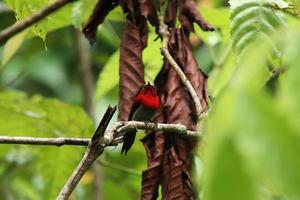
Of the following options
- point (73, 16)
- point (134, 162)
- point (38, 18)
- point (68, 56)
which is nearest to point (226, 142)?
point (38, 18)

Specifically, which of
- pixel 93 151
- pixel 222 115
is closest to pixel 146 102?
pixel 93 151

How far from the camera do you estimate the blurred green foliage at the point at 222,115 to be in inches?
16.1

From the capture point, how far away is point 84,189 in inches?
113

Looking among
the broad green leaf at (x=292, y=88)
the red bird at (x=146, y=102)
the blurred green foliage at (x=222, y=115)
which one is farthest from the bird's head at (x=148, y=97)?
the broad green leaf at (x=292, y=88)

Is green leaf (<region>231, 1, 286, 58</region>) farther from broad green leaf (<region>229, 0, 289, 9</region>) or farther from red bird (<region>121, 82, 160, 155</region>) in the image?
red bird (<region>121, 82, 160, 155</region>)

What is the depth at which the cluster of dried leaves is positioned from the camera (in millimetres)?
1180

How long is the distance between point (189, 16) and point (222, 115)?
967mm

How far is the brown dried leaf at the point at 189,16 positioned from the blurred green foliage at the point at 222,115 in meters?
0.06

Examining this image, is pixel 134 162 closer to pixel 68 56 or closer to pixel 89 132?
pixel 89 132

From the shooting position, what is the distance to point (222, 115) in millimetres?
436

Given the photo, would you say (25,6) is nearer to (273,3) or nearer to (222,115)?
(273,3)

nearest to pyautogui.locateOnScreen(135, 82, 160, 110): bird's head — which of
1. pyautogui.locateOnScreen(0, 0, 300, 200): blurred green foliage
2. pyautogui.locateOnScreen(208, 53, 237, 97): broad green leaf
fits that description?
pyautogui.locateOnScreen(0, 0, 300, 200): blurred green foliage

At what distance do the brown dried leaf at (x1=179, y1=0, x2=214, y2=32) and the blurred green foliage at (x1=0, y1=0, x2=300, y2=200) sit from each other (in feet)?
0.19

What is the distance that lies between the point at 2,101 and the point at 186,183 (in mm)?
848
